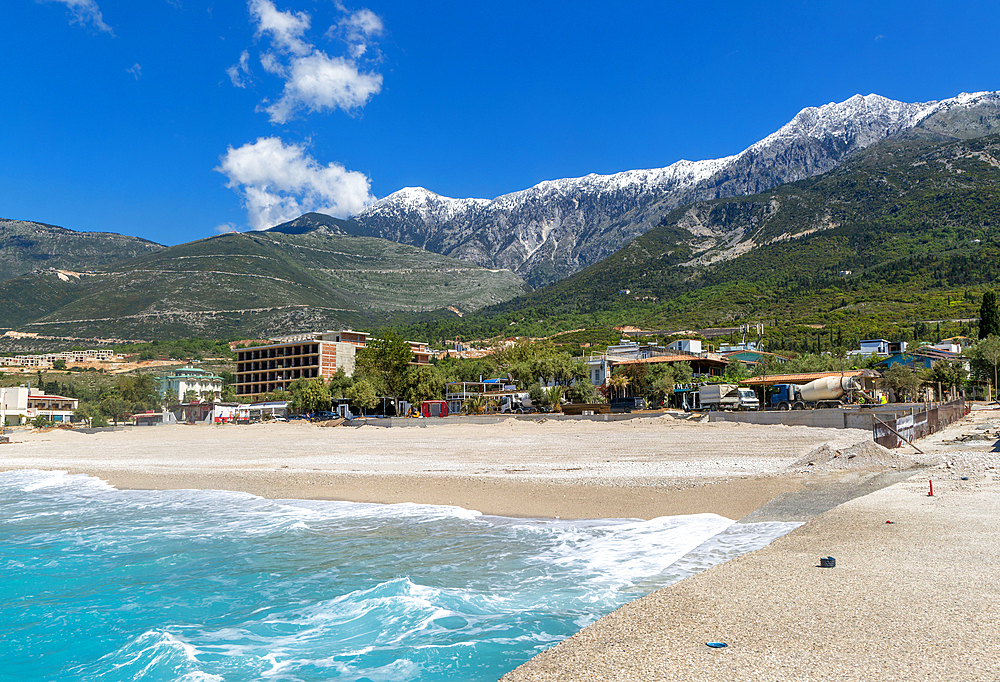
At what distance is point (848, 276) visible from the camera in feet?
486

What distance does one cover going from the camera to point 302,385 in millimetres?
94812

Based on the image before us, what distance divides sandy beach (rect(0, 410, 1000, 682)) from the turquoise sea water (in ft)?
4.84

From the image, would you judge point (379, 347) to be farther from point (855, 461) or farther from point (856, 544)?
point (856, 544)

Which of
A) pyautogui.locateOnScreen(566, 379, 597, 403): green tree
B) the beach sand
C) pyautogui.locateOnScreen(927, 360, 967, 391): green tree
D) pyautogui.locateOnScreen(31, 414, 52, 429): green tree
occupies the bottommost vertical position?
pyautogui.locateOnScreen(31, 414, 52, 429): green tree

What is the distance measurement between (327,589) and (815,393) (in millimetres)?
41353

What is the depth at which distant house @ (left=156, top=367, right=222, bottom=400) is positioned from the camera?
11358cm

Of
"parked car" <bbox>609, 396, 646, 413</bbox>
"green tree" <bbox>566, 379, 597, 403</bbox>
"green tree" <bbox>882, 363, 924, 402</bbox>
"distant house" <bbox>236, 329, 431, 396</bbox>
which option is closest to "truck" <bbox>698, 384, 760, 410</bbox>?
"parked car" <bbox>609, 396, 646, 413</bbox>

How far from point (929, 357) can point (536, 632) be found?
74355mm

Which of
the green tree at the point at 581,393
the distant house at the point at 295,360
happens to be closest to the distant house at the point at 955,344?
the green tree at the point at 581,393

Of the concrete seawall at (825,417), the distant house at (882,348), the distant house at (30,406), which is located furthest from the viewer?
the distant house at (30,406)

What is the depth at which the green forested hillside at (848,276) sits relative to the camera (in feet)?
385

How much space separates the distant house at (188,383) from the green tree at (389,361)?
194ft

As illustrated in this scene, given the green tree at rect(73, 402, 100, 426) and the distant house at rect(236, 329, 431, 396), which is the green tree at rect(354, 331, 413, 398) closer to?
the green tree at rect(73, 402, 100, 426)

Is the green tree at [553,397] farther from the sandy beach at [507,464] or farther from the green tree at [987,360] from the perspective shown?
the green tree at [987,360]
